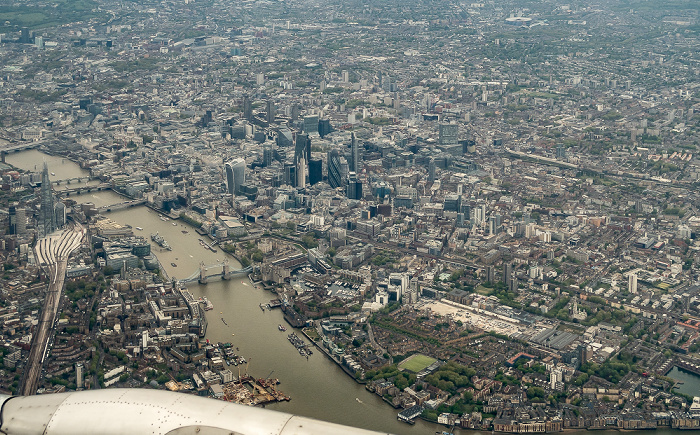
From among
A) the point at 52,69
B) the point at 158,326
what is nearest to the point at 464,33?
the point at 52,69

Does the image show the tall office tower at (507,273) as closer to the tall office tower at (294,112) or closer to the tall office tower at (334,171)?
the tall office tower at (334,171)

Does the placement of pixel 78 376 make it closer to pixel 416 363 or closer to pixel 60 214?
pixel 416 363

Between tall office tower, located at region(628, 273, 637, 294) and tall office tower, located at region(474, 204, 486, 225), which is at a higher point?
tall office tower, located at region(628, 273, 637, 294)

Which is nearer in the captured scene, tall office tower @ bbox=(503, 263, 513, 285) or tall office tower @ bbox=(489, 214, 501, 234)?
tall office tower @ bbox=(503, 263, 513, 285)

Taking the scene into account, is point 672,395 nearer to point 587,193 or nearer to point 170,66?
point 587,193

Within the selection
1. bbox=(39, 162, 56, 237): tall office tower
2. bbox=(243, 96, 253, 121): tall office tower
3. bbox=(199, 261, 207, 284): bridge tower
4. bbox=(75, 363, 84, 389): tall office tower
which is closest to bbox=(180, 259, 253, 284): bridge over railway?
bbox=(199, 261, 207, 284): bridge tower

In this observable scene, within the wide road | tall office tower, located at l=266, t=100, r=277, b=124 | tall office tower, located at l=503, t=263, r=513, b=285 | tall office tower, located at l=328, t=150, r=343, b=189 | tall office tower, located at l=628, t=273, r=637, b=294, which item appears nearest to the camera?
the wide road

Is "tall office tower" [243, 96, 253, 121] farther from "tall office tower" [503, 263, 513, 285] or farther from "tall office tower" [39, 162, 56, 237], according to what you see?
"tall office tower" [503, 263, 513, 285]

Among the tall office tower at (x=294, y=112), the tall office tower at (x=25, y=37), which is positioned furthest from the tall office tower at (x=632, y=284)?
the tall office tower at (x=25, y=37)
